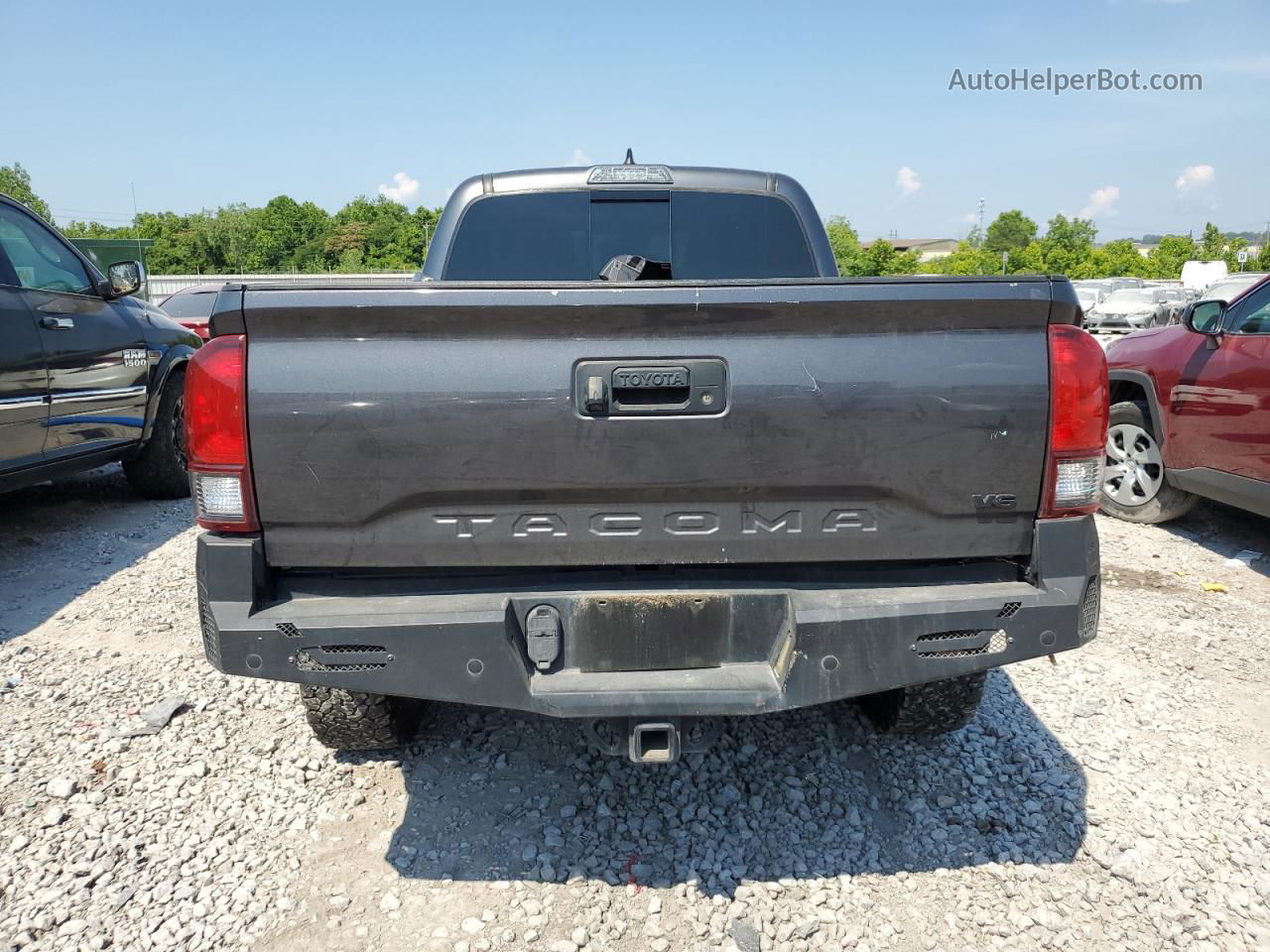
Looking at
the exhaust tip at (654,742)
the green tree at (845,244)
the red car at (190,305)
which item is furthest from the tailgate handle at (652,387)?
the green tree at (845,244)

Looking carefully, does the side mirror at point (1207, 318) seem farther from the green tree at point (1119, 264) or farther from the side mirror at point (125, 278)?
the green tree at point (1119, 264)

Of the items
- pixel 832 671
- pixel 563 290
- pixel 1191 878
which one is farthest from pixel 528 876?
pixel 1191 878

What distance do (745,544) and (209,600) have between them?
134 centimetres

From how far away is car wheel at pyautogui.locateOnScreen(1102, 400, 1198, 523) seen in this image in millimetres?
6012

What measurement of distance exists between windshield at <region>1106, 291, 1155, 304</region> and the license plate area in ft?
113

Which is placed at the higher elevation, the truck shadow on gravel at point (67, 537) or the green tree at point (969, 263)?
the green tree at point (969, 263)

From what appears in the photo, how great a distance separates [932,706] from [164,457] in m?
5.81

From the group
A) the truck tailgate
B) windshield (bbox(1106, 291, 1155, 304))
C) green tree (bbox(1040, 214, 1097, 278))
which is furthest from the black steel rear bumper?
green tree (bbox(1040, 214, 1097, 278))

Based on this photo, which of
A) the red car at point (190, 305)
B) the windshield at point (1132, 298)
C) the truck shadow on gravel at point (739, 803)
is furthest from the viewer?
the windshield at point (1132, 298)

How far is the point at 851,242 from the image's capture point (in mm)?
83625

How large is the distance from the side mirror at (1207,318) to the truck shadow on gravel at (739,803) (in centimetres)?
331

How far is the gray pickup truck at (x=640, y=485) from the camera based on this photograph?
2084mm

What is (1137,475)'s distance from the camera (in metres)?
6.20

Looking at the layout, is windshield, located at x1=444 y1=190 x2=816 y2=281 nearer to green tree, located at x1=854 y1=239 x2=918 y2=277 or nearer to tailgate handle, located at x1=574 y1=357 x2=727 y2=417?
tailgate handle, located at x1=574 y1=357 x2=727 y2=417
